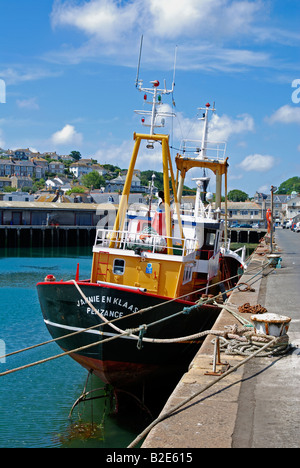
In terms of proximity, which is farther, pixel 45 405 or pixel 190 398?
pixel 45 405

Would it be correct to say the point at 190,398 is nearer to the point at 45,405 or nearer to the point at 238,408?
the point at 238,408

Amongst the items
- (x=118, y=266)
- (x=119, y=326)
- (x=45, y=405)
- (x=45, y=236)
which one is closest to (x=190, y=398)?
(x=119, y=326)

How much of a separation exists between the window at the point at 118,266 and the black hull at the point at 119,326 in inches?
66.1

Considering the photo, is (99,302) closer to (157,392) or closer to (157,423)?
(157,392)

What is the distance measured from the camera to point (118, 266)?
13023 millimetres

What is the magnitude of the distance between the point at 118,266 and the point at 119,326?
7.28 feet

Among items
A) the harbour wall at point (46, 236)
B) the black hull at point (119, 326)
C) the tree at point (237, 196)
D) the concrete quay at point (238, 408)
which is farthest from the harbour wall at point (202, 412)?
the tree at point (237, 196)

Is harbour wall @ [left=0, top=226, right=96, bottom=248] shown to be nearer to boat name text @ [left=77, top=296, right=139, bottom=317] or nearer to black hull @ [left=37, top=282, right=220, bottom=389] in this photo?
black hull @ [left=37, top=282, right=220, bottom=389]

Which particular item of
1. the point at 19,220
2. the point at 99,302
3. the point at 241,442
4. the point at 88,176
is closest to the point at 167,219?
the point at 99,302

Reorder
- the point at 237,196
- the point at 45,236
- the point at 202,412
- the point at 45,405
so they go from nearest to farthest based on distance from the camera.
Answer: the point at 202,412
the point at 45,405
the point at 45,236
the point at 237,196

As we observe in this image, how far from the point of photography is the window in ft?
42.6

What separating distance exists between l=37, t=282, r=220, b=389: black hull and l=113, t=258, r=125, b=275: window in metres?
1.68

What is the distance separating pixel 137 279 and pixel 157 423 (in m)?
6.38

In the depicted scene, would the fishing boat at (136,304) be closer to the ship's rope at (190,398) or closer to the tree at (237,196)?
the ship's rope at (190,398)
